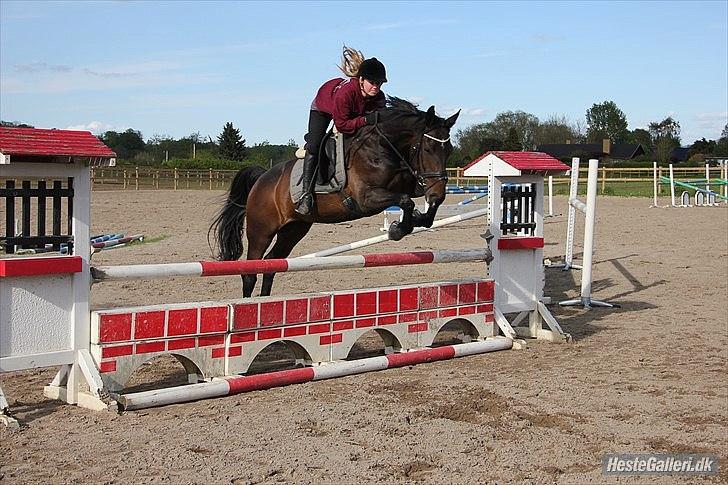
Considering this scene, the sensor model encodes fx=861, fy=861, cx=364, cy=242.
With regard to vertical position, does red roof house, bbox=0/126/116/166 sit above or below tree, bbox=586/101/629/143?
below

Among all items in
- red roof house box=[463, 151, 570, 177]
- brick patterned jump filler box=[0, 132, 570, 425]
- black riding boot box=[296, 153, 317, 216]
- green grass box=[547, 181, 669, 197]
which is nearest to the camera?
brick patterned jump filler box=[0, 132, 570, 425]

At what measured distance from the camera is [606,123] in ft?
279

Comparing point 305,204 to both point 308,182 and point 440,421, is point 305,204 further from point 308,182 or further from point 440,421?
point 440,421

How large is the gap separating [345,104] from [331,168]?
43 centimetres

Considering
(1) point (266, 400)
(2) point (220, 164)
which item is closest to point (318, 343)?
(1) point (266, 400)

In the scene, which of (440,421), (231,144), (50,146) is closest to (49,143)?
(50,146)

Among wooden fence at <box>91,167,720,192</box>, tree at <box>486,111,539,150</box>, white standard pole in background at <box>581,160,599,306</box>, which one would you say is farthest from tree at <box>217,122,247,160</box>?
white standard pole in background at <box>581,160,599,306</box>

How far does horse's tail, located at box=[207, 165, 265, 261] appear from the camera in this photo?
6.93 metres

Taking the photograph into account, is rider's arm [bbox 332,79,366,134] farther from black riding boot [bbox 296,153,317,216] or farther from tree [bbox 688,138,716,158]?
tree [bbox 688,138,716,158]

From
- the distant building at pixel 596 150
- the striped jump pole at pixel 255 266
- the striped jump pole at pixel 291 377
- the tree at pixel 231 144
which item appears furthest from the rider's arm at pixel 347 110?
the distant building at pixel 596 150

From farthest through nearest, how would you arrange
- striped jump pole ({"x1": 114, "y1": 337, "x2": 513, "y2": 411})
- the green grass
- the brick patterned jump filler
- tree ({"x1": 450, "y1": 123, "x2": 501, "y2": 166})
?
tree ({"x1": 450, "y1": 123, "x2": 501, "y2": 166}), the green grass, striped jump pole ({"x1": 114, "y1": 337, "x2": 513, "y2": 411}), the brick patterned jump filler

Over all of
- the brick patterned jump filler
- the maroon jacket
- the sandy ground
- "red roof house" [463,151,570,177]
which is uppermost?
the maroon jacket

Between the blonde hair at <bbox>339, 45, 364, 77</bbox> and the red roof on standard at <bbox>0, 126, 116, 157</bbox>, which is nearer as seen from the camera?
the red roof on standard at <bbox>0, 126, 116, 157</bbox>

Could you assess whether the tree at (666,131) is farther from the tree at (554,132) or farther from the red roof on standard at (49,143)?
the red roof on standard at (49,143)
